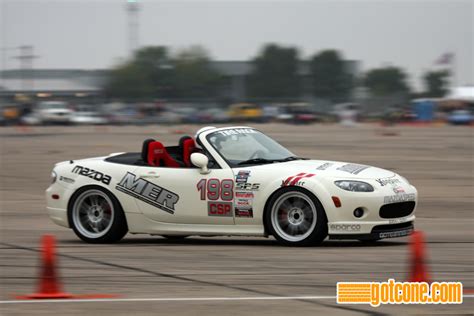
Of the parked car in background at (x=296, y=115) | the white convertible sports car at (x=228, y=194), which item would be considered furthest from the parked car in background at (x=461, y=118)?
the white convertible sports car at (x=228, y=194)

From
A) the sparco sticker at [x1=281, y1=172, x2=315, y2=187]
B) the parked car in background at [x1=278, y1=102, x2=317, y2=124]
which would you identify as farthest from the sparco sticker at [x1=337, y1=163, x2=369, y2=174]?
the parked car in background at [x1=278, y1=102, x2=317, y2=124]

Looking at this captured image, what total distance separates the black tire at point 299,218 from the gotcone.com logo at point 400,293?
244 centimetres

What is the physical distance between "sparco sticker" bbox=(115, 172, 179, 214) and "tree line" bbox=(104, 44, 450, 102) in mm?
62717

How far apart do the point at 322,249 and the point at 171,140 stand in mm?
27058

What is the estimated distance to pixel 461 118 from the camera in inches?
2119

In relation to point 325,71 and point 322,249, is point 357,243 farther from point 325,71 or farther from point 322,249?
point 325,71

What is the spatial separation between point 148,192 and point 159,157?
56 centimetres

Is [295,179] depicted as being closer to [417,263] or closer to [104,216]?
[104,216]

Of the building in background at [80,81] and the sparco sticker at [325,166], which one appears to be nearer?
the sparco sticker at [325,166]

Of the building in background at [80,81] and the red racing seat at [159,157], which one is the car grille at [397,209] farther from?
the building in background at [80,81]

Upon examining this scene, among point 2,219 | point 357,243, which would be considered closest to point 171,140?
point 2,219

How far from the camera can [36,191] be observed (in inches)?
747

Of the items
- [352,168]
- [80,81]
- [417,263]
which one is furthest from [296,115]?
[417,263]

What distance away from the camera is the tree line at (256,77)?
76812 millimetres
